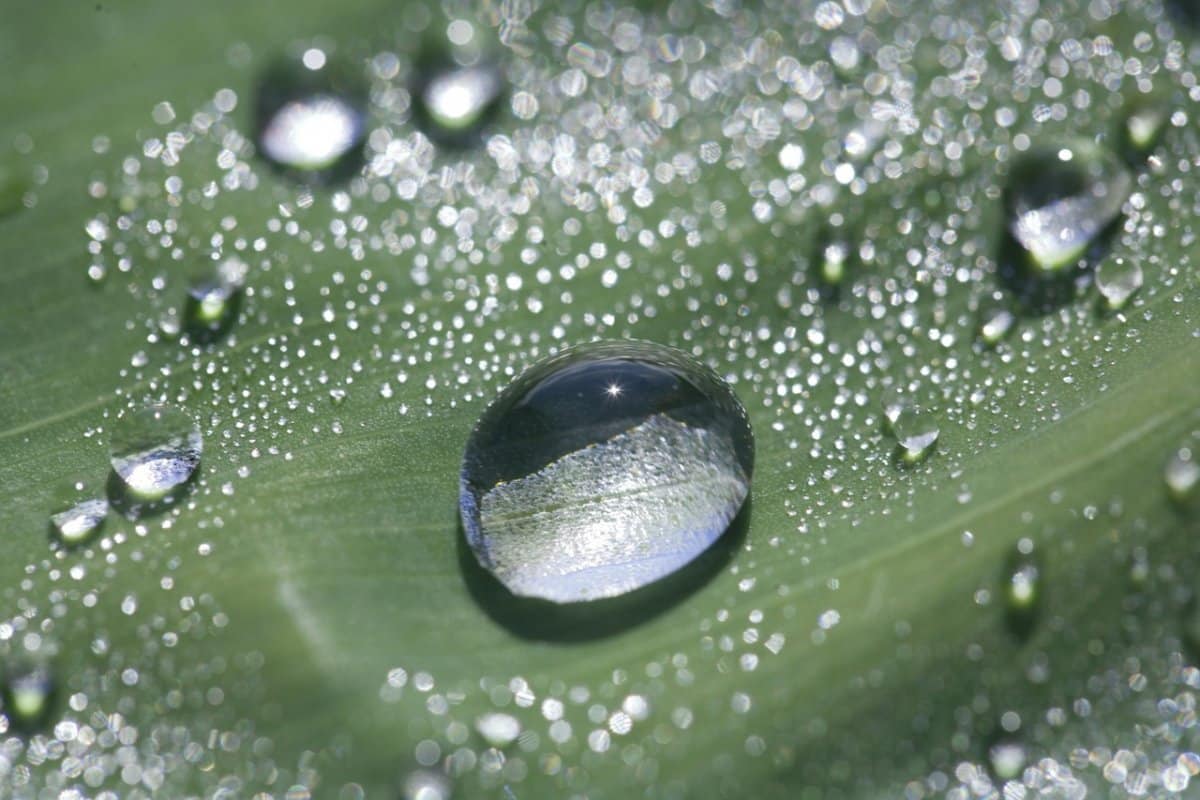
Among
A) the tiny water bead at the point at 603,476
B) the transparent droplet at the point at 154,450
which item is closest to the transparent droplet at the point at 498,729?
the tiny water bead at the point at 603,476

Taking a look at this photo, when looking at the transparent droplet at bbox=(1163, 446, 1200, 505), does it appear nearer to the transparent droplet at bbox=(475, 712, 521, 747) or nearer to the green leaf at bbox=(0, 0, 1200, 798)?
the green leaf at bbox=(0, 0, 1200, 798)

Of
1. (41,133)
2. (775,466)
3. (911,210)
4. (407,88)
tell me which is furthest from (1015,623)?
(41,133)

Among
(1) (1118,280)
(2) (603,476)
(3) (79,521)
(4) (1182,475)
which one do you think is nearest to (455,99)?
(2) (603,476)

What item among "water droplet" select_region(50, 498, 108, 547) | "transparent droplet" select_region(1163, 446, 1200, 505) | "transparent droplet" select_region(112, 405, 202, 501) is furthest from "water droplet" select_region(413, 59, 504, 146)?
"transparent droplet" select_region(1163, 446, 1200, 505)

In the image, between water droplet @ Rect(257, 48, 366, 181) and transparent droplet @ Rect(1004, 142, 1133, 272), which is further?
water droplet @ Rect(257, 48, 366, 181)

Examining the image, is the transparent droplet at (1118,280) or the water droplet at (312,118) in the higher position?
the transparent droplet at (1118,280)

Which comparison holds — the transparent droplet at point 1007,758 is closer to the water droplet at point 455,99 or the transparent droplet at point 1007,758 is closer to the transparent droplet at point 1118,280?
the transparent droplet at point 1118,280
